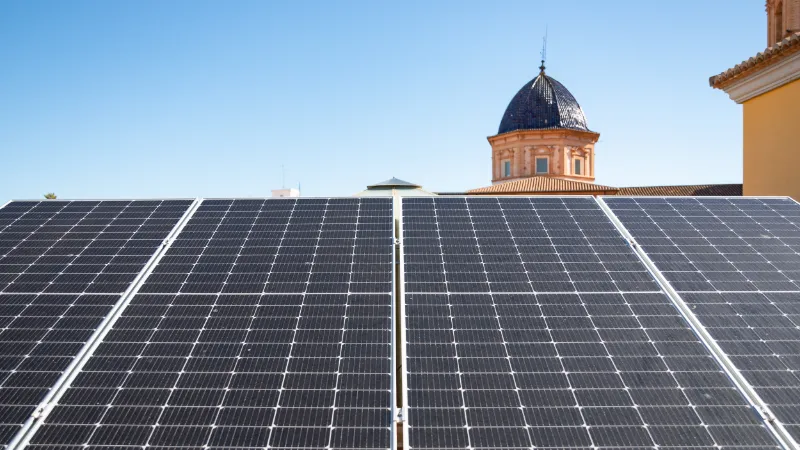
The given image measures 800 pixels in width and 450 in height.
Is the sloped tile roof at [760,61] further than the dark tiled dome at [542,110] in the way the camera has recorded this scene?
No

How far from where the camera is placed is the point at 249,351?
23.9 feet

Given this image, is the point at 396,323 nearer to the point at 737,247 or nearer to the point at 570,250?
the point at 570,250

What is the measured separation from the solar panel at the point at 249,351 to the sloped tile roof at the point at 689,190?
137 ft

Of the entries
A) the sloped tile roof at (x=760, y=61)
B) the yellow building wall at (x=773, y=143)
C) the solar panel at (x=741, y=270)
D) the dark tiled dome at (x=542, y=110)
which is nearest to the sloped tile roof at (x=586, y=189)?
the dark tiled dome at (x=542, y=110)

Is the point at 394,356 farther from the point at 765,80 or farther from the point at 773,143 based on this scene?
the point at 765,80

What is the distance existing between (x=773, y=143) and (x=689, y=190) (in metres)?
33.9

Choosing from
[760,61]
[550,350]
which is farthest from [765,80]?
[550,350]

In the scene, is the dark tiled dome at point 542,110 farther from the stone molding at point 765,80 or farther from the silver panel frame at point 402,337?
the silver panel frame at point 402,337

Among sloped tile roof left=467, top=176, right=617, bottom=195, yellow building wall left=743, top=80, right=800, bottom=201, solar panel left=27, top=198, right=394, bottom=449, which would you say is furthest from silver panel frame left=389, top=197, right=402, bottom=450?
sloped tile roof left=467, top=176, right=617, bottom=195

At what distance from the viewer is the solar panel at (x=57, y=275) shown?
7.03m

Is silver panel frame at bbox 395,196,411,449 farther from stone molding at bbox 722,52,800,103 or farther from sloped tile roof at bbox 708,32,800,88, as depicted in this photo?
stone molding at bbox 722,52,800,103

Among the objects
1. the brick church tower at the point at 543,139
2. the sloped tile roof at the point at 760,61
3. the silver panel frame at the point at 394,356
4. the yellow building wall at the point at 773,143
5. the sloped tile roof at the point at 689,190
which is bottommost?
the silver panel frame at the point at 394,356

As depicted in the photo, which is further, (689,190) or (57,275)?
(689,190)

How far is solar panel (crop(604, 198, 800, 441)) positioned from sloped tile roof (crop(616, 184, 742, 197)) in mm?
36389
